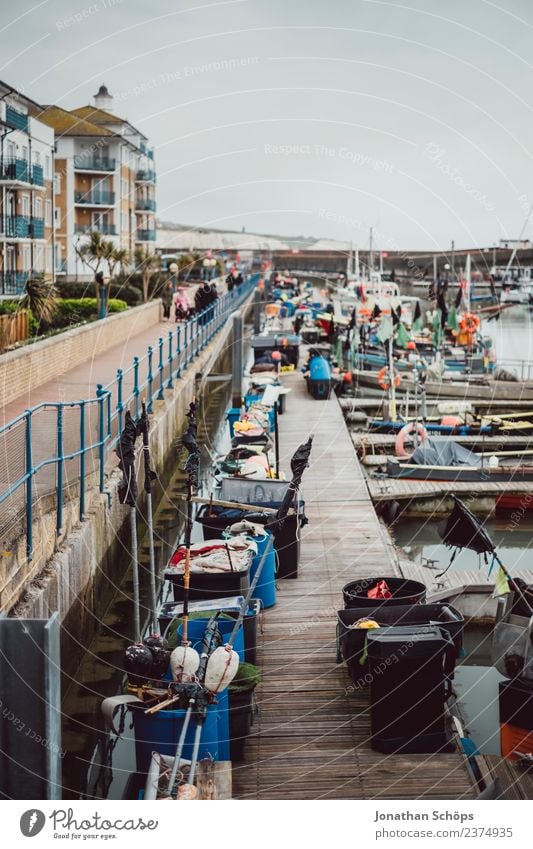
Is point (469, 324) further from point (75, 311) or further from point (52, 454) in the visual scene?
point (52, 454)

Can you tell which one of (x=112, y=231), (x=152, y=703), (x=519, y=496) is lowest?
(x=519, y=496)

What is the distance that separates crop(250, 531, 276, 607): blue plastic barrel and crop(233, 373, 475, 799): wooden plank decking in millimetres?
159

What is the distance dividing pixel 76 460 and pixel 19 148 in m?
28.2

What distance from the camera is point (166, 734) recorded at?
23.6 ft

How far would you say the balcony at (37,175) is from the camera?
38.5 m

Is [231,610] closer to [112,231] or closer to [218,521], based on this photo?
[218,521]

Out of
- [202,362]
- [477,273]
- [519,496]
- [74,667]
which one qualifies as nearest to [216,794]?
[74,667]

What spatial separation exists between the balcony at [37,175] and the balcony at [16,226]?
1.28m

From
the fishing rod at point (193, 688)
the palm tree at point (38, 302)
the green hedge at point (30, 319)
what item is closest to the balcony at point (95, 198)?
the palm tree at point (38, 302)

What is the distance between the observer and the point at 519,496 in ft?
64.2

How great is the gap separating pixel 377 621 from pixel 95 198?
52.1 meters

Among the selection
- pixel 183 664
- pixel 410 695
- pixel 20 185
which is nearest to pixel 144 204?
pixel 20 185

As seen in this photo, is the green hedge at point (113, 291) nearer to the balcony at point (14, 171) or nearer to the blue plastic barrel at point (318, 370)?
the balcony at point (14, 171)

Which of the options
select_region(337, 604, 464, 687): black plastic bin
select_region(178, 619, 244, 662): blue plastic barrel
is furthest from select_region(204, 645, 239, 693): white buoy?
select_region(337, 604, 464, 687): black plastic bin
